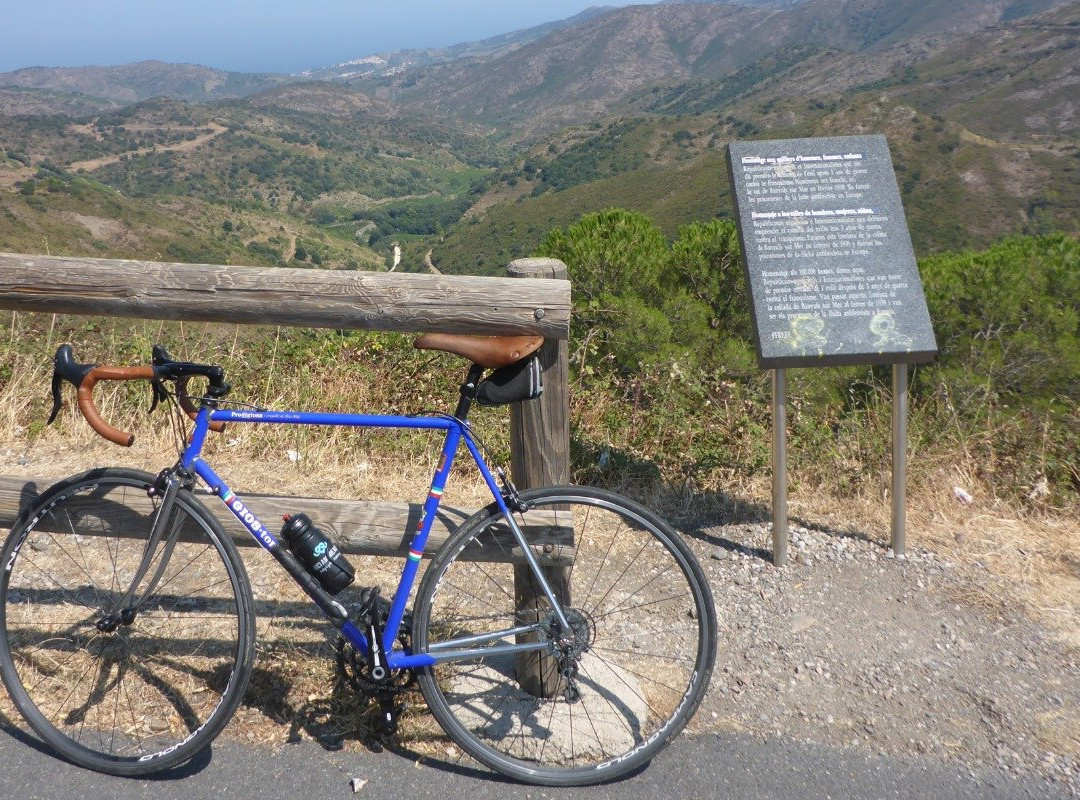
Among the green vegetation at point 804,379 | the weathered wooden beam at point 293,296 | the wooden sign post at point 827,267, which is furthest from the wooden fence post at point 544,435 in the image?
the green vegetation at point 804,379

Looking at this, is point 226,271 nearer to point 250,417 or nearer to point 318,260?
point 250,417

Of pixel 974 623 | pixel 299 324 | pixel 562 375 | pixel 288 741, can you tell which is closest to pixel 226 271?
pixel 299 324

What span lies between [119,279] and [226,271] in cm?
34

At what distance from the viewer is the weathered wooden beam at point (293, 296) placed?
240 cm

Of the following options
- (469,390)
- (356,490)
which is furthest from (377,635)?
(356,490)

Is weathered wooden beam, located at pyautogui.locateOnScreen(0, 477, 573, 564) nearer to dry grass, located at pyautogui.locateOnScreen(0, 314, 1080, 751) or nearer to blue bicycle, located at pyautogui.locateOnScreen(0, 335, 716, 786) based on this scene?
blue bicycle, located at pyautogui.locateOnScreen(0, 335, 716, 786)

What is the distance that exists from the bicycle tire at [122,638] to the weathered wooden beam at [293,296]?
1.76 feet

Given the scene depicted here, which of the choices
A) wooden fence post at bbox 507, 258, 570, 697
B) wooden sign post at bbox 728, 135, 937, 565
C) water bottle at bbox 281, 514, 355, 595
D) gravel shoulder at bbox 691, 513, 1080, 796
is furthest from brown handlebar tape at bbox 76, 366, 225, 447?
wooden sign post at bbox 728, 135, 937, 565

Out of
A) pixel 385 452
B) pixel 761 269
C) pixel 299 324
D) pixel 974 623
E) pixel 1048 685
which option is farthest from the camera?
pixel 385 452

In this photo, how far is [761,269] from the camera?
365cm

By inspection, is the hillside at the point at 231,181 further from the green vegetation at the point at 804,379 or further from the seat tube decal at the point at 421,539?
the seat tube decal at the point at 421,539

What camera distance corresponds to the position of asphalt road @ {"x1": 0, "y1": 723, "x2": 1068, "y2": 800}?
2410 mm

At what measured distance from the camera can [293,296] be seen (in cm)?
254

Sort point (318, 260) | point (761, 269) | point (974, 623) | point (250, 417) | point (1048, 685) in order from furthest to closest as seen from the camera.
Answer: point (318, 260), point (761, 269), point (974, 623), point (1048, 685), point (250, 417)
